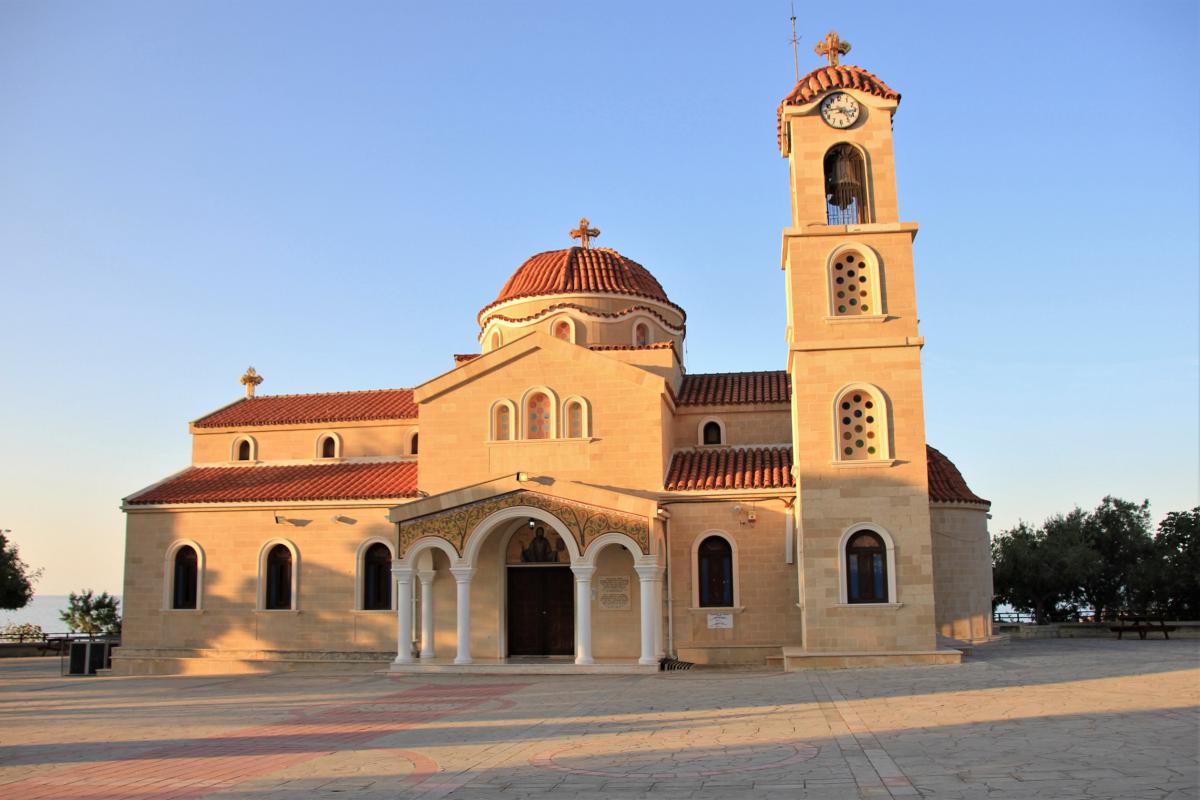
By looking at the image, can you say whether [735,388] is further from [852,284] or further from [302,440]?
[302,440]

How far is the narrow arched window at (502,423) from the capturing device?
25578mm

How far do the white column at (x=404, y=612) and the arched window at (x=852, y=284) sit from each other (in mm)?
11489

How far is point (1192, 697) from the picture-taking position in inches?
556

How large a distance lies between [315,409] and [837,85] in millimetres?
17547

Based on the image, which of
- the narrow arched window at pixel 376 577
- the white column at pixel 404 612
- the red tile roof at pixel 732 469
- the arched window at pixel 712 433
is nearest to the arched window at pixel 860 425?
the red tile roof at pixel 732 469

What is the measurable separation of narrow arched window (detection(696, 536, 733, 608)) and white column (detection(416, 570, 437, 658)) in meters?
6.40

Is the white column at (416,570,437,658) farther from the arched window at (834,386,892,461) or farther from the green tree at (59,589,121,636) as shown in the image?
the green tree at (59,589,121,636)

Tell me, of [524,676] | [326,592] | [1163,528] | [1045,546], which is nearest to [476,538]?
[524,676]

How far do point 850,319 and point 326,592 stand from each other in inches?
588

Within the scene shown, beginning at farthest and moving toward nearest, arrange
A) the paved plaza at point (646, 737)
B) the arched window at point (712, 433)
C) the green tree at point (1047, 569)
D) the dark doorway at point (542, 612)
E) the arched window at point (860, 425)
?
the green tree at point (1047, 569) → the arched window at point (712, 433) → the dark doorway at point (542, 612) → the arched window at point (860, 425) → the paved plaza at point (646, 737)

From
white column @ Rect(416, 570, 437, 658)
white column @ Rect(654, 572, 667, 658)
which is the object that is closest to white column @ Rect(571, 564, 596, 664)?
white column @ Rect(654, 572, 667, 658)

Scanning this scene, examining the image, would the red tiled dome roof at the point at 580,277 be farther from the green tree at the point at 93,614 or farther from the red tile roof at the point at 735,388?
the green tree at the point at 93,614

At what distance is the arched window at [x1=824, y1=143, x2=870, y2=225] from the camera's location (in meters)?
23.5

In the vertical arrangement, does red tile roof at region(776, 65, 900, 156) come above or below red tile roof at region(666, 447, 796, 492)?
above
